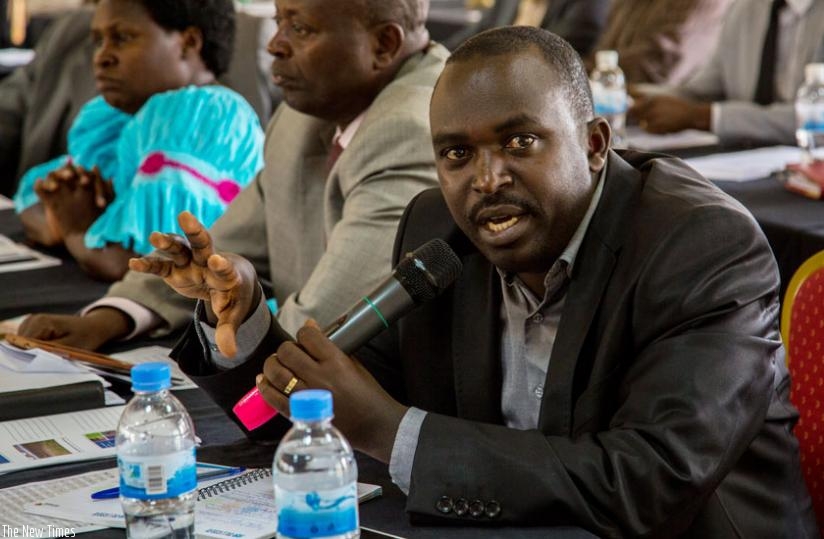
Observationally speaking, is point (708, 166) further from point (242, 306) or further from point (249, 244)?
point (242, 306)

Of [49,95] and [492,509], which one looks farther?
[49,95]

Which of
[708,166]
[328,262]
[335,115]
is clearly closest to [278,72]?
[335,115]

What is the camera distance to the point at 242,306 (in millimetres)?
1623

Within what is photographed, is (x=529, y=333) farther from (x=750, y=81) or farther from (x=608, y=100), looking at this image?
(x=750, y=81)

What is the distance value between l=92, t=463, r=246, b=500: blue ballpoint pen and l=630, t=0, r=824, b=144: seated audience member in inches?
104

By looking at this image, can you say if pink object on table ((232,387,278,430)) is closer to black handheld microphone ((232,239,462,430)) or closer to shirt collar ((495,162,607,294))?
black handheld microphone ((232,239,462,430))

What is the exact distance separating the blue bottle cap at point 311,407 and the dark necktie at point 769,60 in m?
3.28

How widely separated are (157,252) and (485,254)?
0.41m

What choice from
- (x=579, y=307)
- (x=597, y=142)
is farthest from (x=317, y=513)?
(x=597, y=142)

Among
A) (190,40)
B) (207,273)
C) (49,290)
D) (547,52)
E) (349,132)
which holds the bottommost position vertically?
(49,290)

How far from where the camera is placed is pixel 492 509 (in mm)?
1339

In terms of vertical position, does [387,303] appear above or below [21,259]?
above

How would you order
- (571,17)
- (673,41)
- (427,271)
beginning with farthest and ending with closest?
(571,17) < (673,41) < (427,271)

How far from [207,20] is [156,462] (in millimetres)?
2018
